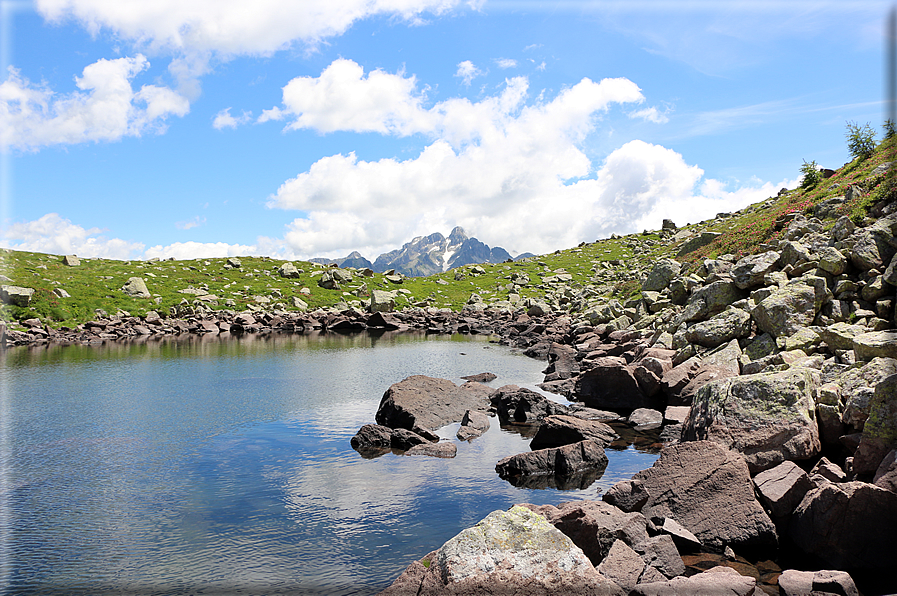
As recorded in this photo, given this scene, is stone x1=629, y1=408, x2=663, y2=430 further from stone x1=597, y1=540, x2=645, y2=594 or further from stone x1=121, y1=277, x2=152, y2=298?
stone x1=121, y1=277, x2=152, y2=298

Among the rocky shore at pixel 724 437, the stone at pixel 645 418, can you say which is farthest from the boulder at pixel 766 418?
the stone at pixel 645 418

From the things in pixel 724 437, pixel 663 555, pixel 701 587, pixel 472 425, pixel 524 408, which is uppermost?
pixel 724 437

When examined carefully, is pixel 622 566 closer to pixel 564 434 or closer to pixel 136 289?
pixel 564 434

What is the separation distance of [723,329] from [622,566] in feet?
71.6

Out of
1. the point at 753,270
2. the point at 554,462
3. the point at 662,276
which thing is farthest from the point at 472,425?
the point at 662,276

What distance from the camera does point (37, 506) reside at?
1583cm

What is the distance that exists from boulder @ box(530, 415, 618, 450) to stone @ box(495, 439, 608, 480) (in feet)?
6.25

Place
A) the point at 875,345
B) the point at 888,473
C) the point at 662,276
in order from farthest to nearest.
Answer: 1. the point at 662,276
2. the point at 875,345
3. the point at 888,473

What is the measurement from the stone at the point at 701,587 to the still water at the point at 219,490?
587cm

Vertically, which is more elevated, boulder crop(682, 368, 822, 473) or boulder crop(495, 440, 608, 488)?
boulder crop(682, 368, 822, 473)

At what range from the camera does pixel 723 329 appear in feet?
92.7

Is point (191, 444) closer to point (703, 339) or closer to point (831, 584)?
point (831, 584)

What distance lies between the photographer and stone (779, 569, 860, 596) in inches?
368

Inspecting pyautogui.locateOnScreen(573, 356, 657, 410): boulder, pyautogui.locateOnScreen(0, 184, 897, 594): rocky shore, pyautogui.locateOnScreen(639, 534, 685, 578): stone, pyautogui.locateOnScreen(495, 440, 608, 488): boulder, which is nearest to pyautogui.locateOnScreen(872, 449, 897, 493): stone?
pyautogui.locateOnScreen(0, 184, 897, 594): rocky shore
